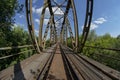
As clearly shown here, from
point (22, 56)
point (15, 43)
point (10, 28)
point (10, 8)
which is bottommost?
point (22, 56)

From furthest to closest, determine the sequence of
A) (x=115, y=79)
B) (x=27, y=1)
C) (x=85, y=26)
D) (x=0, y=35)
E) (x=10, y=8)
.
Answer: (x=10, y=8) < (x=0, y=35) < (x=85, y=26) < (x=27, y=1) < (x=115, y=79)

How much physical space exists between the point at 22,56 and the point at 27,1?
2664cm

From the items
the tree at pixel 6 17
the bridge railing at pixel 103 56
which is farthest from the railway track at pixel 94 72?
the tree at pixel 6 17

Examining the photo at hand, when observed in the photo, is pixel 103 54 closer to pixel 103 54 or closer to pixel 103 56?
pixel 103 54

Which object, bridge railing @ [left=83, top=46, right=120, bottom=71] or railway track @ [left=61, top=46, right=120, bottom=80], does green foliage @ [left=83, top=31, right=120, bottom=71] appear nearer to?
bridge railing @ [left=83, top=46, right=120, bottom=71]

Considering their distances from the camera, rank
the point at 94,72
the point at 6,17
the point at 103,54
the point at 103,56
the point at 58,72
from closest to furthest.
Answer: the point at 94,72 < the point at 58,72 < the point at 103,56 < the point at 103,54 < the point at 6,17

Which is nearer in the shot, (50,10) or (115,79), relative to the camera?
(115,79)

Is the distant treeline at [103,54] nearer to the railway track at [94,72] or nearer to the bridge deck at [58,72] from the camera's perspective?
the railway track at [94,72]

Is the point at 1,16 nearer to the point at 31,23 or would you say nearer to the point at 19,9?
the point at 19,9

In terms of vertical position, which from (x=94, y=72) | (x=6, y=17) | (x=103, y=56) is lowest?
(x=94, y=72)

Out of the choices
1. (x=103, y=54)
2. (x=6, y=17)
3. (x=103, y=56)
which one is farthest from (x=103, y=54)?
(x=6, y=17)

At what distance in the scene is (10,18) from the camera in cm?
2427

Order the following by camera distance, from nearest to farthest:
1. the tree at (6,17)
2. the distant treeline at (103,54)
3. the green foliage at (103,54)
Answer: the distant treeline at (103,54)
the green foliage at (103,54)
the tree at (6,17)

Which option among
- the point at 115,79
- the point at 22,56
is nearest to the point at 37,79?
the point at 115,79
